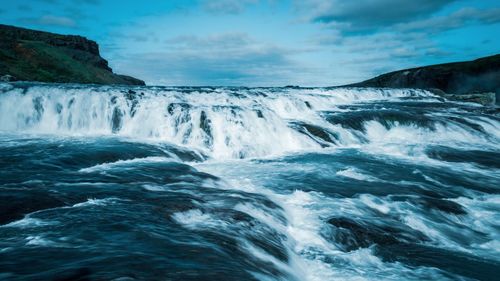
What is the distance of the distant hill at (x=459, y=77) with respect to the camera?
59.6 m

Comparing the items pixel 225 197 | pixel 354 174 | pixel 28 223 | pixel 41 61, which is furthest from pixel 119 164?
pixel 41 61

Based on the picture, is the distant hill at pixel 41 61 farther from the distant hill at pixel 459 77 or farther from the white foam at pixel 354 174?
the distant hill at pixel 459 77

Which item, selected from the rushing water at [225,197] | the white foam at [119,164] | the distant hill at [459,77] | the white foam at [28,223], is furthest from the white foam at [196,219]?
the distant hill at [459,77]

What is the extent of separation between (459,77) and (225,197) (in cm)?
6883

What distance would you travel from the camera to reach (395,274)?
4.99 m

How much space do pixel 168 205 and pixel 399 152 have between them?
37.4ft

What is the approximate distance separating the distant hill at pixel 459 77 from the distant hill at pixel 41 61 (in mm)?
55697

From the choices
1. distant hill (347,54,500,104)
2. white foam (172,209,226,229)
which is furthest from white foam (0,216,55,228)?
distant hill (347,54,500,104)

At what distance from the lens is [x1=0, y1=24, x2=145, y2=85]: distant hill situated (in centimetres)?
4422

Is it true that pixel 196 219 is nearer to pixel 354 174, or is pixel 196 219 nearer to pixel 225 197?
pixel 225 197

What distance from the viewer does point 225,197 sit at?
7156 millimetres

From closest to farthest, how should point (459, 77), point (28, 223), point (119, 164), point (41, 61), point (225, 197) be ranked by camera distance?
point (28, 223) < point (225, 197) < point (119, 164) < point (41, 61) < point (459, 77)

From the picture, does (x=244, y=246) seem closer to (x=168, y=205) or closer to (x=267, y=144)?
(x=168, y=205)

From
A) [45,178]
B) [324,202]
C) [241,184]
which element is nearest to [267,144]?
[241,184]
